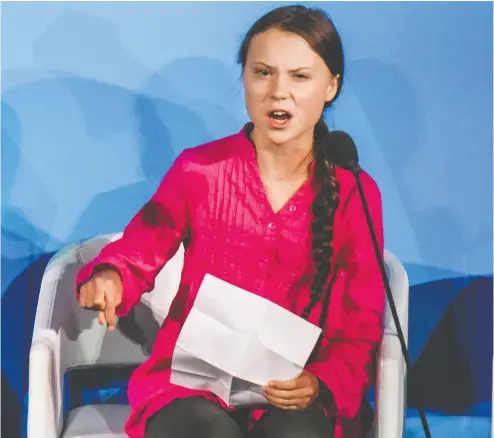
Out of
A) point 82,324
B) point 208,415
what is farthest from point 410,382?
point 82,324

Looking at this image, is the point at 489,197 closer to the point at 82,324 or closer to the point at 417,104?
the point at 417,104

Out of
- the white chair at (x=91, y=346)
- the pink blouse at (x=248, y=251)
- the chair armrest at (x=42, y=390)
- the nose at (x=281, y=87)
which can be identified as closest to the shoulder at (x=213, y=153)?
the pink blouse at (x=248, y=251)

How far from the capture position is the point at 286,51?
4.56 feet

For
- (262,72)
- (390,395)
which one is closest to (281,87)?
(262,72)

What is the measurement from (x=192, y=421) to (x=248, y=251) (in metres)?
0.31

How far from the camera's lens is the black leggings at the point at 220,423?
1222 millimetres

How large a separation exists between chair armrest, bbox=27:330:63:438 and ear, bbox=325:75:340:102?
63cm

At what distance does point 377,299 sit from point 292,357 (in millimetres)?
173

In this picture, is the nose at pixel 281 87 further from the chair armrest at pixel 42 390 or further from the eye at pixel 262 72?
the chair armrest at pixel 42 390

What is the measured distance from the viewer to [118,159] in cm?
160

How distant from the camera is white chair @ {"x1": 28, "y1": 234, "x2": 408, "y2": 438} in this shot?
1.30 m

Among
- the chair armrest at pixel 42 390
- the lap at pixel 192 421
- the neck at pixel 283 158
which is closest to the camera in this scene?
the lap at pixel 192 421

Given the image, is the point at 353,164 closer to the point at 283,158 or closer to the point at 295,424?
the point at 283,158

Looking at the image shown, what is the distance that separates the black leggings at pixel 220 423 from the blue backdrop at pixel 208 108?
0.45 m
